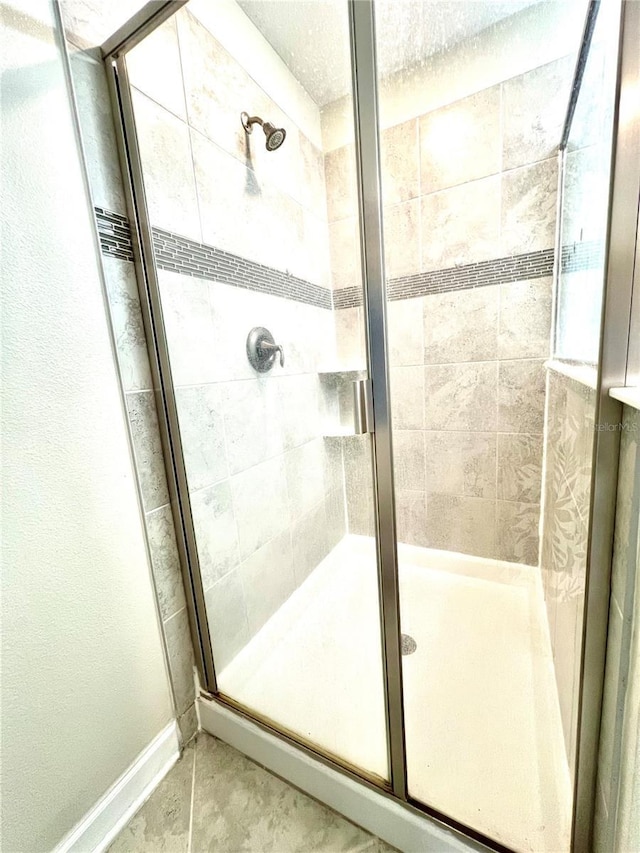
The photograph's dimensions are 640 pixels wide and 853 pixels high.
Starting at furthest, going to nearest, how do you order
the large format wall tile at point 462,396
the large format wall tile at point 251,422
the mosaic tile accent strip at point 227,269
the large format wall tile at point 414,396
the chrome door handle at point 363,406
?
1. the large format wall tile at point 462,396
2. the large format wall tile at point 414,396
3. the large format wall tile at point 251,422
4. the mosaic tile accent strip at point 227,269
5. the chrome door handle at point 363,406

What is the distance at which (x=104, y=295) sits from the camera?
0.77 m

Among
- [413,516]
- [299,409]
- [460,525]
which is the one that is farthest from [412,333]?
[460,525]

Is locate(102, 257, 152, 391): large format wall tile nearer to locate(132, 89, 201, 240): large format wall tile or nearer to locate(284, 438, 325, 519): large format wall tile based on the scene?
locate(132, 89, 201, 240): large format wall tile

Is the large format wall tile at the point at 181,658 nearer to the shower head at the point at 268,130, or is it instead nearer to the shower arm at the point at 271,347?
the shower arm at the point at 271,347

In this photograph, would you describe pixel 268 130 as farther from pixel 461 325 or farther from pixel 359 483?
pixel 359 483

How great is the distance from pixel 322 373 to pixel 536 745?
1.26 meters

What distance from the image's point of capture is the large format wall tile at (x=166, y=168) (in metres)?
0.80

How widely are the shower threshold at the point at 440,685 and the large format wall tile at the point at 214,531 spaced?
13.1 inches

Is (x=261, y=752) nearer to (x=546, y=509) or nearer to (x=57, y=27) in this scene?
(x=546, y=509)

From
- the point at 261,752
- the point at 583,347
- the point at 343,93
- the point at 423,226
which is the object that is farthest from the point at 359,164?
the point at 261,752

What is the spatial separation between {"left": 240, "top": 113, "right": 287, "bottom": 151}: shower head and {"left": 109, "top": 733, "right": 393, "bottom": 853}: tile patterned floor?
189 centimetres

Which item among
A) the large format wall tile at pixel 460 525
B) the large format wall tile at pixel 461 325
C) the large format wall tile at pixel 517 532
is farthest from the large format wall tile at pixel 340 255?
the large format wall tile at pixel 517 532

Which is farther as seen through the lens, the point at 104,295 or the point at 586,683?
the point at 104,295

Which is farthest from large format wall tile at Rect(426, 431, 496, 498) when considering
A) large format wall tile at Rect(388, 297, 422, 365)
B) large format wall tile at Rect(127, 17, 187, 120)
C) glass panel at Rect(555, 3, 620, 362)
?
large format wall tile at Rect(127, 17, 187, 120)
